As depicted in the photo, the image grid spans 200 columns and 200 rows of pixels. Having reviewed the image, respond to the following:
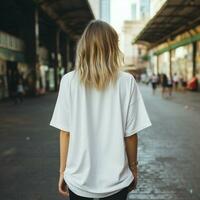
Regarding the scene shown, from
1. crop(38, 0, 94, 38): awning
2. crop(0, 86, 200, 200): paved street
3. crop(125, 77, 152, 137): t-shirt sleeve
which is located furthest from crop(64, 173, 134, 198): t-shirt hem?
crop(38, 0, 94, 38): awning

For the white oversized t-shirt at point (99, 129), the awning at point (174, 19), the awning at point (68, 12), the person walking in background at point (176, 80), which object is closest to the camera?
the white oversized t-shirt at point (99, 129)

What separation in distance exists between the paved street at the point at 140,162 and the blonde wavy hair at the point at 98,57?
3285 millimetres

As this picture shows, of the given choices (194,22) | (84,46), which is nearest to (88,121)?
(84,46)

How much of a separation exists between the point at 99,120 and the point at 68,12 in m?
36.7

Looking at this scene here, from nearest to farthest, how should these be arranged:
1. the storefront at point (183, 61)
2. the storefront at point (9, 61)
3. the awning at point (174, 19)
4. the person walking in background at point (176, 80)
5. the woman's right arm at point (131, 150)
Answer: the woman's right arm at point (131, 150) < the storefront at point (9, 61) < the awning at point (174, 19) < the storefront at point (183, 61) < the person walking in background at point (176, 80)

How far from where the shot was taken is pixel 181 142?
33.7 feet

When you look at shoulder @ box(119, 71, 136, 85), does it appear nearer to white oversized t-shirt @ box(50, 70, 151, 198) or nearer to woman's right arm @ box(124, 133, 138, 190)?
white oversized t-shirt @ box(50, 70, 151, 198)

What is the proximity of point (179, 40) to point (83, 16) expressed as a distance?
32.8ft

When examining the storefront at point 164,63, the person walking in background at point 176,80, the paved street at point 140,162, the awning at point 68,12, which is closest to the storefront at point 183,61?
the person walking in background at point 176,80

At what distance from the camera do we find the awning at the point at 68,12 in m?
34.0

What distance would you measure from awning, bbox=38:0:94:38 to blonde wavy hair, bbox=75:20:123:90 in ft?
96.8

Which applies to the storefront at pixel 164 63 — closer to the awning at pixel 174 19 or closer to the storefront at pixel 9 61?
the awning at pixel 174 19

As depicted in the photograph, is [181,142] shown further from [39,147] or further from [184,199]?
[184,199]

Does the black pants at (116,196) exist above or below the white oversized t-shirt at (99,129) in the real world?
below
